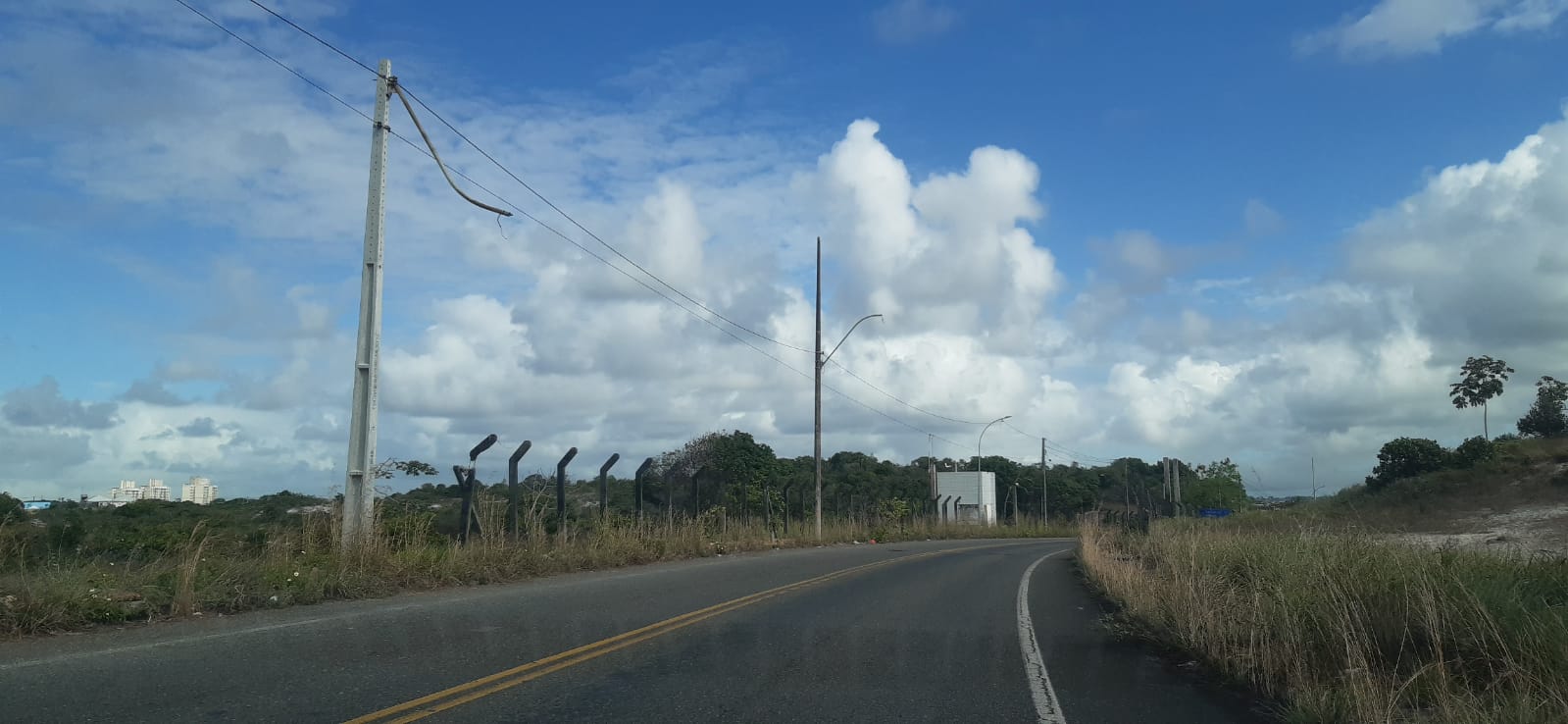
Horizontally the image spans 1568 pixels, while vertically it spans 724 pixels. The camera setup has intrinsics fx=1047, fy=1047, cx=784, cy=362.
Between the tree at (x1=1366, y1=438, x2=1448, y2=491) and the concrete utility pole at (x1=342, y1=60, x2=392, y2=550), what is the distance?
130 ft

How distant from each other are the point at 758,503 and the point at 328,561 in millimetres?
26008

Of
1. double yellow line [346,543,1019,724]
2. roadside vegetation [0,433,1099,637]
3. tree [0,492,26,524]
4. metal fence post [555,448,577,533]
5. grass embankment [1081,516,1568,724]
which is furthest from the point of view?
metal fence post [555,448,577,533]

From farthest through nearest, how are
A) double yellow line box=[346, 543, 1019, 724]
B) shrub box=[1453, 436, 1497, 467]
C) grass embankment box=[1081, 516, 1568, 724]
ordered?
shrub box=[1453, 436, 1497, 467] < grass embankment box=[1081, 516, 1568, 724] < double yellow line box=[346, 543, 1019, 724]

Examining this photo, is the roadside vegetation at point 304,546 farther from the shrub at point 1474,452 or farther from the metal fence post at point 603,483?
the shrub at point 1474,452

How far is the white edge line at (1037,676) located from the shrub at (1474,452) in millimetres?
32788

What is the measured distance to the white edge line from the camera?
732 cm

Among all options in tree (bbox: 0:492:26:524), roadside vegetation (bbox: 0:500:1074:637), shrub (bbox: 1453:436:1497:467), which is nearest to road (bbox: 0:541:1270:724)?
roadside vegetation (bbox: 0:500:1074:637)

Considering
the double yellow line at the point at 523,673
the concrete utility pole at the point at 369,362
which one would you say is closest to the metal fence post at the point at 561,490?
the concrete utility pole at the point at 369,362

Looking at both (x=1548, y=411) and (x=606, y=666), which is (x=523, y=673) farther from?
(x=1548, y=411)

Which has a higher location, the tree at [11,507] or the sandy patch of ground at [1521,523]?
the tree at [11,507]

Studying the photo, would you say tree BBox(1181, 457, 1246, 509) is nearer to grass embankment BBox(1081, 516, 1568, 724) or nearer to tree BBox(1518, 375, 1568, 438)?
tree BBox(1518, 375, 1568, 438)

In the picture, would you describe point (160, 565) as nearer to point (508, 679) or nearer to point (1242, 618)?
point (508, 679)

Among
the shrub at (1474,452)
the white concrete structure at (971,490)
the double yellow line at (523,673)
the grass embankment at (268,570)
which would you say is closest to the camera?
the double yellow line at (523,673)

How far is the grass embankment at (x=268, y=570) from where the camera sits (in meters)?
10.2
